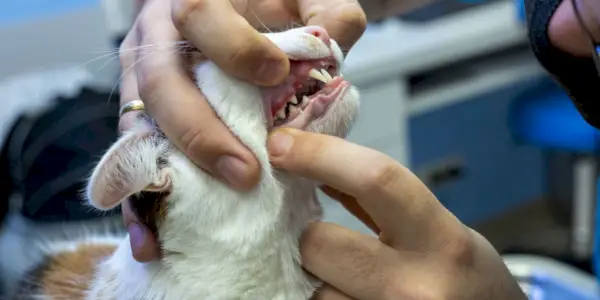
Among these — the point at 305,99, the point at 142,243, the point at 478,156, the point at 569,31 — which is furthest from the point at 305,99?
the point at 478,156

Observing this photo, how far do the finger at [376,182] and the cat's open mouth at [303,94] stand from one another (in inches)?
1.2

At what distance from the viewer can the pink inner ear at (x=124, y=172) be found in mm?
624

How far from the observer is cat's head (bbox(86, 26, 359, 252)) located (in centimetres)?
65

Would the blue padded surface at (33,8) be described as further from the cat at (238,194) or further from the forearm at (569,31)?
the forearm at (569,31)

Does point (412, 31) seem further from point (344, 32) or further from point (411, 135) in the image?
point (344, 32)

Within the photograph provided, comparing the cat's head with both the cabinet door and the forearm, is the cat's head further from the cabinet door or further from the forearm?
the cabinet door

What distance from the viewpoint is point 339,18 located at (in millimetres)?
757

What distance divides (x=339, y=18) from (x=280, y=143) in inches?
7.1

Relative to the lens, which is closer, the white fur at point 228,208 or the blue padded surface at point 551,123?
the white fur at point 228,208

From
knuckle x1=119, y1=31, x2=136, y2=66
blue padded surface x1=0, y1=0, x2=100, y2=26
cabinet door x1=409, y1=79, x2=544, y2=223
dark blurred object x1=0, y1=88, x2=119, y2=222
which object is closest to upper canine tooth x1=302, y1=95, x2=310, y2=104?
knuckle x1=119, y1=31, x2=136, y2=66

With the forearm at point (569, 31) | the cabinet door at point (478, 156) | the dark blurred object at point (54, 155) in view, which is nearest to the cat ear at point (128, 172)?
the forearm at point (569, 31)

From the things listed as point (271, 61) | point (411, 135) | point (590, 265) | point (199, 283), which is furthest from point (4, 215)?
point (590, 265)

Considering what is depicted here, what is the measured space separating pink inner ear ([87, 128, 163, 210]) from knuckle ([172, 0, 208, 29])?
12cm

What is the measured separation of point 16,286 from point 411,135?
1722mm
